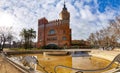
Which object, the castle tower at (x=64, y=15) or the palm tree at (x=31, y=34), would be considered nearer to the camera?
the palm tree at (x=31, y=34)

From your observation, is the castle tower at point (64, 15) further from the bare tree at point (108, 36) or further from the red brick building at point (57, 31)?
the bare tree at point (108, 36)

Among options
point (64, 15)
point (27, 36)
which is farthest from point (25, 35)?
point (64, 15)

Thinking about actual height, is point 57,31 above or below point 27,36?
above

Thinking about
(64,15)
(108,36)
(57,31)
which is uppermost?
(64,15)

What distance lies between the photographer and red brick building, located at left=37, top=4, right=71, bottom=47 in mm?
49281

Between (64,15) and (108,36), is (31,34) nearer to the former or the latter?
(64,15)

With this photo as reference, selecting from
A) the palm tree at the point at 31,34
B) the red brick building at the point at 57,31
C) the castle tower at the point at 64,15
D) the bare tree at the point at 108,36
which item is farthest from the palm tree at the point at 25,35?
the bare tree at the point at 108,36

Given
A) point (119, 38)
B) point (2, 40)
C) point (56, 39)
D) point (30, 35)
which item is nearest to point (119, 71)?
point (119, 38)

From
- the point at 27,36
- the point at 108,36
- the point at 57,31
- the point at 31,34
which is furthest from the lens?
the point at 57,31

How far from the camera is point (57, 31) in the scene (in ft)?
165

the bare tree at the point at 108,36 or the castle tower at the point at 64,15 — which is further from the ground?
the castle tower at the point at 64,15

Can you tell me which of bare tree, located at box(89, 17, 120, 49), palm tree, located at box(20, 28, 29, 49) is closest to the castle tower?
bare tree, located at box(89, 17, 120, 49)

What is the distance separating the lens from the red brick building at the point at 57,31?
49.3 metres

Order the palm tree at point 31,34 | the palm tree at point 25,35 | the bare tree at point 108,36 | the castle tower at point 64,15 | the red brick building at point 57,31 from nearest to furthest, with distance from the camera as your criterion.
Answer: the bare tree at point 108,36, the palm tree at point 25,35, the palm tree at point 31,34, the red brick building at point 57,31, the castle tower at point 64,15
